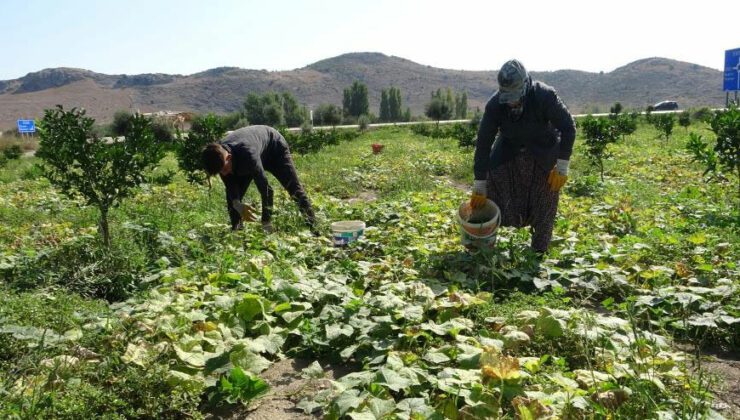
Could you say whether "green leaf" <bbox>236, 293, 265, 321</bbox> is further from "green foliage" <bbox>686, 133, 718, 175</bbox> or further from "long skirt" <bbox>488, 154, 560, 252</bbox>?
"green foliage" <bbox>686, 133, 718, 175</bbox>

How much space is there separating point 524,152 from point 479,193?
490mm

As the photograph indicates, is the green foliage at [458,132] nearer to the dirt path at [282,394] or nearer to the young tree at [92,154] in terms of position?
the young tree at [92,154]

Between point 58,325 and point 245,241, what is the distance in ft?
6.88

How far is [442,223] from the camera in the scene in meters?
5.46

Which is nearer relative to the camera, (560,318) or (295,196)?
(560,318)

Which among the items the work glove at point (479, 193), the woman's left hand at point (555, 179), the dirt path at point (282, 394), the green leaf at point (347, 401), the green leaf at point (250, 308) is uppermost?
the woman's left hand at point (555, 179)

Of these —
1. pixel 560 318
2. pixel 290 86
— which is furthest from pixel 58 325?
pixel 290 86

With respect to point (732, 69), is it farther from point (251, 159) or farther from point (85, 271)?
point (85, 271)

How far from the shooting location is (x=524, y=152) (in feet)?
13.8

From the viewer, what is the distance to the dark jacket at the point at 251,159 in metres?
4.74

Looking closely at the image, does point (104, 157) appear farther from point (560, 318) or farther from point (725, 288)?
point (725, 288)

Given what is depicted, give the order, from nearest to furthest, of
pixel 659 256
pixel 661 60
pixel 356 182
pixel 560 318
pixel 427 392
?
1. pixel 427 392
2. pixel 560 318
3. pixel 659 256
4. pixel 356 182
5. pixel 661 60

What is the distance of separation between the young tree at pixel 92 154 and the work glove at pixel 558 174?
3384mm

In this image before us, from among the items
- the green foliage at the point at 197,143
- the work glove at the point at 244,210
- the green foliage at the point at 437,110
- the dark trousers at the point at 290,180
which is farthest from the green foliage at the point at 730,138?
the green foliage at the point at 437,110
